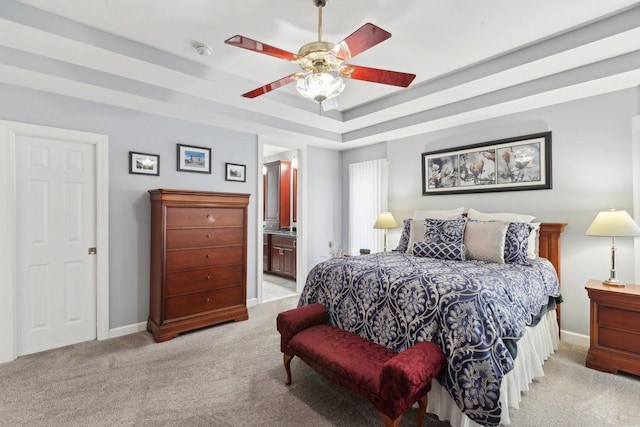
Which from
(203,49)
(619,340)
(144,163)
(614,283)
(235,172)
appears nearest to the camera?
(619,340)

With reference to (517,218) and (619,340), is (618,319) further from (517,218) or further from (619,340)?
(517,218)

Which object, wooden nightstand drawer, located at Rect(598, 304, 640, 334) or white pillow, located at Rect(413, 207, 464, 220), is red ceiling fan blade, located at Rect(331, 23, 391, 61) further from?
wooden nightstand drawer, located at Rect(598, 304, 640, 334)

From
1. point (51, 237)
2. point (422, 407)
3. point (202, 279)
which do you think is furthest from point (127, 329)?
point (422, 407)

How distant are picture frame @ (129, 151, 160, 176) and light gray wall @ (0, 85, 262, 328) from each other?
48 mm

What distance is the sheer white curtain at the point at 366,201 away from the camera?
4883 mm

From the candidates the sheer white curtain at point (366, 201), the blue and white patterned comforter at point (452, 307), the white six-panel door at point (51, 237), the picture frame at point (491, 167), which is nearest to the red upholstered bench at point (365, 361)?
the blue and white patterned comforter at point (452, 307)

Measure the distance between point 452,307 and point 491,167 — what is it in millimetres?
2462

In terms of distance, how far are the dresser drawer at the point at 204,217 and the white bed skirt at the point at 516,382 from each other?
2.65m

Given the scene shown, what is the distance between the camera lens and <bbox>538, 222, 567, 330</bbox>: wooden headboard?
3135mm

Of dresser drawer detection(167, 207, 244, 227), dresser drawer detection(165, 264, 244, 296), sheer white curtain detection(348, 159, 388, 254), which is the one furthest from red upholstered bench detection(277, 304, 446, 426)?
sheer white curtain detection(348, 159, 388, 254)

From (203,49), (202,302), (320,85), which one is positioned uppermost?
(203,49)

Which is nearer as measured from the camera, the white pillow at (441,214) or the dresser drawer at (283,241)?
the white pillow at (441,214)

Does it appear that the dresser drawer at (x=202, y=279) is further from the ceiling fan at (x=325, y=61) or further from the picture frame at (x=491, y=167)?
the picture frame at (x=491, y=167)

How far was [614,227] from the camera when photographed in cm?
253
